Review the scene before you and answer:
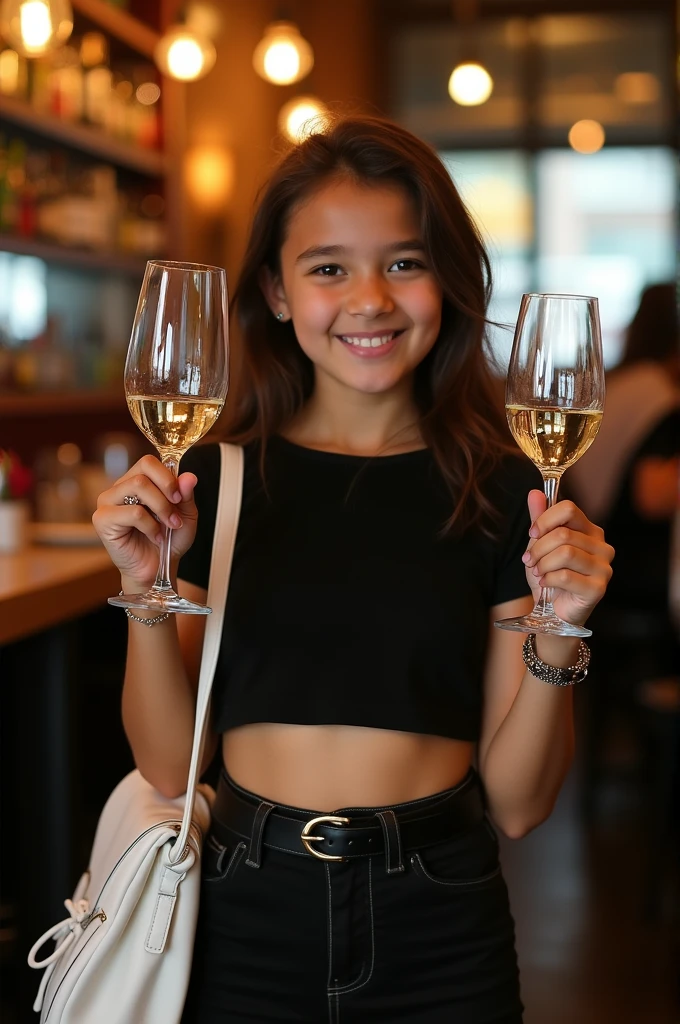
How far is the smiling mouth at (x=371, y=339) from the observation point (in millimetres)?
1474

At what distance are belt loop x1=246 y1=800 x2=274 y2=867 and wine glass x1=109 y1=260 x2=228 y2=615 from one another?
31 centimetres

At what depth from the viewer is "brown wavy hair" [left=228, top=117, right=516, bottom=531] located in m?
1.53

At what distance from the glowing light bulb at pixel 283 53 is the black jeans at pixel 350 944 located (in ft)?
15.0

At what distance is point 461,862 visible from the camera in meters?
1.42

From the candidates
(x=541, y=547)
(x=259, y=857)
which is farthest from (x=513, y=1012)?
(x=541, y=547)

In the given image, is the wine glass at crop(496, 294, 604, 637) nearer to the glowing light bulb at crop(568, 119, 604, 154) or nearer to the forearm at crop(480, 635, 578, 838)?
the forearm at crop(480, 635, 578, 838)

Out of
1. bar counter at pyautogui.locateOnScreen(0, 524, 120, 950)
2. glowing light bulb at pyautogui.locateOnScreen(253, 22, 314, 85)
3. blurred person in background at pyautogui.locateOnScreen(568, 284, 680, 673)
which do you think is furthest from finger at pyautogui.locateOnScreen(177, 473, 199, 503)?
glowing light bulb at pyautogui.locateOnScreen(253, 22, 314, 85)

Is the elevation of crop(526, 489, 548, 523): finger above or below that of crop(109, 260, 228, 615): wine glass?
below

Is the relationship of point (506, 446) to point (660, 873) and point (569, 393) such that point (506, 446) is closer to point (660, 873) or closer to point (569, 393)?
point (569, 393)

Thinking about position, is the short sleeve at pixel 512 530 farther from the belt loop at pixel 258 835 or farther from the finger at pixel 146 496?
the finger at pixel 146 496

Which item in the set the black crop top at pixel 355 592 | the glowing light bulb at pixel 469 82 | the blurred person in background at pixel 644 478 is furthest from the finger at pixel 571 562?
the glowing light bulb at pixel 469 82

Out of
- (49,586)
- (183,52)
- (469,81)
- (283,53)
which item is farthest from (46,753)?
(469,81)

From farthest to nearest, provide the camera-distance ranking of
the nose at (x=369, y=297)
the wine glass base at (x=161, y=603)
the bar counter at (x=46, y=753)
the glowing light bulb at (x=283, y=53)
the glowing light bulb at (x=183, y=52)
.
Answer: the glowing light bulb at (x=283, y=53) < the glowing light bulb at (x=183, y=52) < the bar counter at (x=46, y=753) < the nose at (x=369, y=297) < the wine glass base at (x=161, y=603)

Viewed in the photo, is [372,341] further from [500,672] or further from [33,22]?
[33,22]
